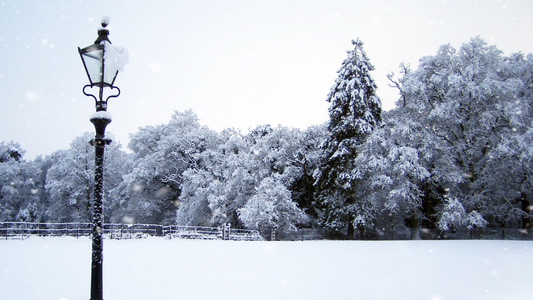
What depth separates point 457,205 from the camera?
27.5 metres

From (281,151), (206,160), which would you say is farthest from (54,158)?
(281,151)

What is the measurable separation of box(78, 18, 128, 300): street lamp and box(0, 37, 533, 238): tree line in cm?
2476

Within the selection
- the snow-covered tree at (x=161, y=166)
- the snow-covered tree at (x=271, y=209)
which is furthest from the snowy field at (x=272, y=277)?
the snow-covered tree at (x=161, y=166)

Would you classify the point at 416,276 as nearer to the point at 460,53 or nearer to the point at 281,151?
the point at 460,53

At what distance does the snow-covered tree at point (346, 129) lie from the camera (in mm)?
33875

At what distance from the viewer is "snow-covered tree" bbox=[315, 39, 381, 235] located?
33875 millimetres

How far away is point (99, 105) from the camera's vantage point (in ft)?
19.9

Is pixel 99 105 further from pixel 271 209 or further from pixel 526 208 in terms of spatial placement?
pixel 526 208

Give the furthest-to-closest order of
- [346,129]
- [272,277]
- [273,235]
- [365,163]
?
1. [346,129]
2. [273,235]
3. [365,163]
4. [272,277]

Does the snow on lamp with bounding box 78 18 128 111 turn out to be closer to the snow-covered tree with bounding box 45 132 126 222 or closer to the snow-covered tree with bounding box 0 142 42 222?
the snow-covered tree with bounding box 45 132 126 222

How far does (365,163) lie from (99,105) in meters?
27.7

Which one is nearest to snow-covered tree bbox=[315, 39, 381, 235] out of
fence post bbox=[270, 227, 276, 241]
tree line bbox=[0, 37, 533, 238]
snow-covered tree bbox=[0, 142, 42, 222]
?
tree line bbox=[0, 37, 533, 238]

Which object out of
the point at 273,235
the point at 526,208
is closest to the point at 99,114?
the point at 273,235

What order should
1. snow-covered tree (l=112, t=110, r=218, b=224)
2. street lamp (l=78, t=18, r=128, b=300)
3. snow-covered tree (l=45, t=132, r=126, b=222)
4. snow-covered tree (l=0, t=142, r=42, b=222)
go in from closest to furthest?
street lamp (l=78, t=18, r=128, b=300), snow-covered tree (l=112, t=110, r=218, b=224), snow-covered tree (l=45, t=132, r=126, b=222), snow-covered tree (l=0, t=142, r=42, b=222)
